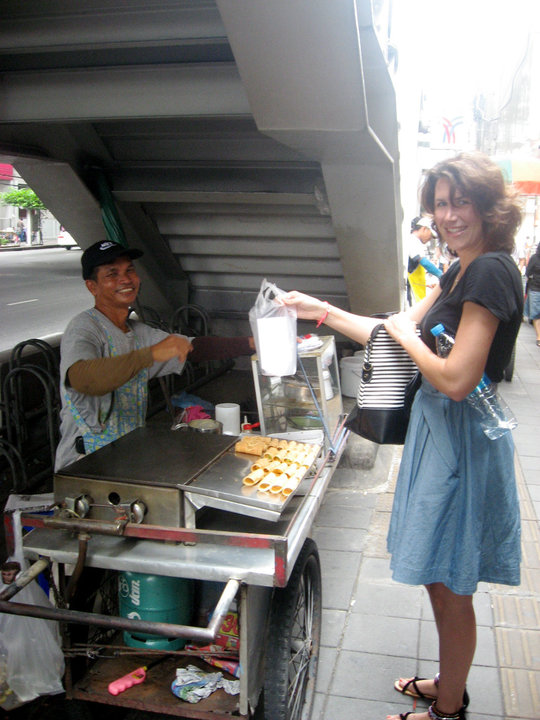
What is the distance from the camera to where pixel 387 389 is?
2465 mm

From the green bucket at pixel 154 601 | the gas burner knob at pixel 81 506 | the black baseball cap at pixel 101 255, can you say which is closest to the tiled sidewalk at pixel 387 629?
the green bucket at pixel 154 601

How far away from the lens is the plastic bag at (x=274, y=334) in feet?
9.56

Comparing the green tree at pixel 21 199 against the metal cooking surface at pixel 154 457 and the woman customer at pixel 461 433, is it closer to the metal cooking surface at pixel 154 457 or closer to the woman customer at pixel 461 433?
the metal cooking surface at pixel 154 457

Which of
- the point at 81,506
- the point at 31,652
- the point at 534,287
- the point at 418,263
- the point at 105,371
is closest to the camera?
the point at 81,506

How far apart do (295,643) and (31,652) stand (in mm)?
1044

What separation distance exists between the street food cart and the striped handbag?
0.40 metres

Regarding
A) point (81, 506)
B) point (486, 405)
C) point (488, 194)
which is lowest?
point (81, 506)

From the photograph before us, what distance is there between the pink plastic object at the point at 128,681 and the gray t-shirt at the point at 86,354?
1.10m

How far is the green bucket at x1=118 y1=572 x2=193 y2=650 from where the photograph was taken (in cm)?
242

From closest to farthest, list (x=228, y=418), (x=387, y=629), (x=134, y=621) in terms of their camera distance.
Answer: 1. (x=134, y=621)
2. (x=387, y=629)
3. (x=228, y=418)

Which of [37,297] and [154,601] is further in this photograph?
[37,297]

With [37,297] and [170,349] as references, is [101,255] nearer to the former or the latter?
[170,349]

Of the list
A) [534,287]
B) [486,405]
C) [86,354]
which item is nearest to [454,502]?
[486,405]

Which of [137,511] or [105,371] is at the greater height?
[105,371]
